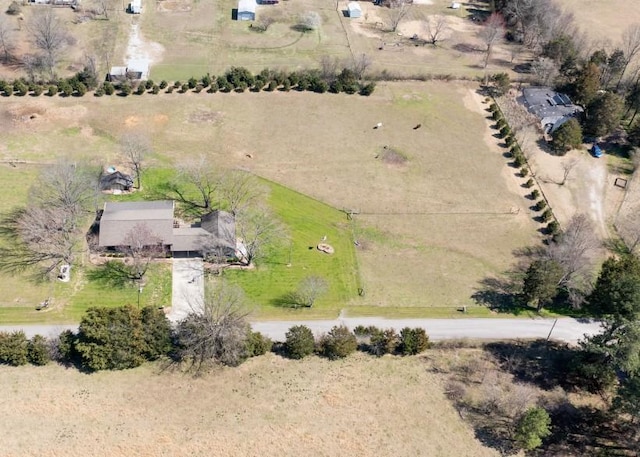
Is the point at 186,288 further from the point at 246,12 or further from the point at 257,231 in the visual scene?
the point at 246,12

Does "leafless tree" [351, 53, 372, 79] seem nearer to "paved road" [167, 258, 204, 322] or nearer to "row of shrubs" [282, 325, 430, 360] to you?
"paved road" [167, 258, 204, 322]

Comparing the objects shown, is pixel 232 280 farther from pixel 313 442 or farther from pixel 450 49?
pixel 450 49

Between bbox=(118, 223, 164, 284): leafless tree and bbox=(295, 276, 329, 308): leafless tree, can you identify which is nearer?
bbox=(295, 276, 329, 308): leafless tree

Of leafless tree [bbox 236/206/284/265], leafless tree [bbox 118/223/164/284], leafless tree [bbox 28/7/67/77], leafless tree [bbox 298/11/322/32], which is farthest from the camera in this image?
leafless tree [bbox 298/11/322/32]

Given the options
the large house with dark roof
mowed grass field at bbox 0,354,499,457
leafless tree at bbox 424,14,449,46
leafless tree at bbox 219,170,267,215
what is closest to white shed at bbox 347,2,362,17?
leafless tree at bbox 424,14,449,46

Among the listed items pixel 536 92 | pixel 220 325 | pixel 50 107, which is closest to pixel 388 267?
pixel 220 325

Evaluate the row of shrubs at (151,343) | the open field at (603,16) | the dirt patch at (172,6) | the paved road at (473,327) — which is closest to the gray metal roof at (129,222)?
the row of shrubs at (151,343)

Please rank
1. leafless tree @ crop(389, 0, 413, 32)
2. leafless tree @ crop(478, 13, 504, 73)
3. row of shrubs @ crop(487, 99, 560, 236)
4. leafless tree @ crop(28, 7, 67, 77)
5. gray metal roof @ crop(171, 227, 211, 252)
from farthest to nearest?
leafless tree @ crop(389, 0, 413, 32)
leafless tree @ crop(478, 13, 504, 73)
leafless tree @ crop(28, 7, 67, 77)
row of shrubs @ crop(487, 99, 560, 236)
gray metal roof @ crop(171, 227, 211, 252)
